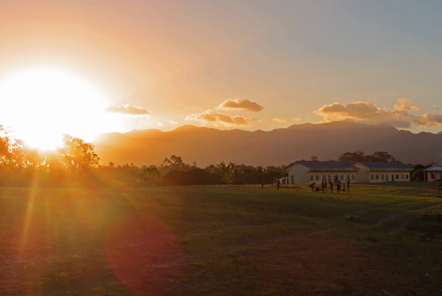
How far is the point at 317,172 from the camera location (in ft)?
306

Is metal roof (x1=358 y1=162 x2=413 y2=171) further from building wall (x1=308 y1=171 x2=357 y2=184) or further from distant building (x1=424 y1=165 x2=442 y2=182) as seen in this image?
building wall (x1=308 y1=171 x2=357 y2=184)

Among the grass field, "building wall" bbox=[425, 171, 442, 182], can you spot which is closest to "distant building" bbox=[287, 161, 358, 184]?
"building wall" bbox=[425, 171, 442, 182]

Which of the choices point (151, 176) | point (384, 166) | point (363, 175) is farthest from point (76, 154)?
point (384, 166)

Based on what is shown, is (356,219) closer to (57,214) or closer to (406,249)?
(406,249)

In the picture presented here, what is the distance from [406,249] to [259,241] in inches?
262

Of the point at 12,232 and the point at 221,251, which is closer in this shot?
the point at 221,251

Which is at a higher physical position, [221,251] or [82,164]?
[82,164]

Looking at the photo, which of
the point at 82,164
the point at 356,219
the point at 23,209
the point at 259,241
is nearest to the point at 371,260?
the point at 259,241

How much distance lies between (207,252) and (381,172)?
95.6 metres

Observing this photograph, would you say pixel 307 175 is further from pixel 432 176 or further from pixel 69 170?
pixel 69 170

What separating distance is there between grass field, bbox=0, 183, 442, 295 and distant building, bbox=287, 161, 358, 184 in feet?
197

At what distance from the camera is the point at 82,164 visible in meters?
84.9

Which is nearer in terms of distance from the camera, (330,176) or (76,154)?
(76,154)

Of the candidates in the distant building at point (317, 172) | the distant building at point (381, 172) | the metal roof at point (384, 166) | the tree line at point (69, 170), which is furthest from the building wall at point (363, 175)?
the tree line at point (69, 170)
